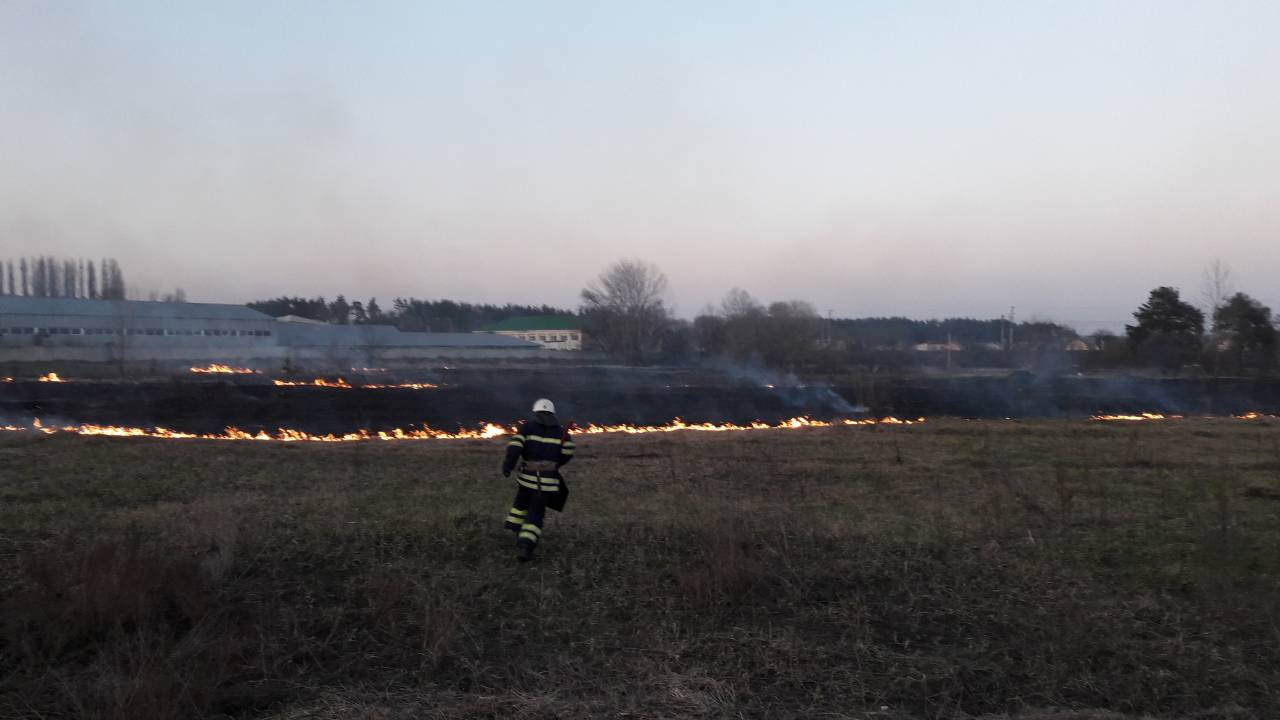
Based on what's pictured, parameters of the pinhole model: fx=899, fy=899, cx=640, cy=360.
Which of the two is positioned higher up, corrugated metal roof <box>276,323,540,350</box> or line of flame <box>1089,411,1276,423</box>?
corrugated metal roof <box>276,323,540,350</box>

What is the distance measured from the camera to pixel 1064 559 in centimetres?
840

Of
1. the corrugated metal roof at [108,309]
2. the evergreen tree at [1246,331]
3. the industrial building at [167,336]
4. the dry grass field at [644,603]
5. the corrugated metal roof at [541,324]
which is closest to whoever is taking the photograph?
the dry grass field at [644,603]

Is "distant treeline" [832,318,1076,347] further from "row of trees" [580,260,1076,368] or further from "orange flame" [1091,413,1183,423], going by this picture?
"orange flame" [1091,413,1183,423]

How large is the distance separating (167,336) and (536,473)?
51263 millimetres

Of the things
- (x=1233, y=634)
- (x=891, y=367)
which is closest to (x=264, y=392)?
(x=1233, y=634)

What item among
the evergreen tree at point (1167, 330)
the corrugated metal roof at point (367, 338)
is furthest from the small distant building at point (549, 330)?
the evergreen tree at point (1167, 330)

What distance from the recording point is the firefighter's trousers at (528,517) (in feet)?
27.0

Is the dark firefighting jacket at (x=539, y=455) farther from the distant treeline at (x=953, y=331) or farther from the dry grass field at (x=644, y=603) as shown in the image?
the distant treeline at (x=953, y=331)

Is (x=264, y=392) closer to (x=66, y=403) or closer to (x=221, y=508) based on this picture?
(x=66, y=403)

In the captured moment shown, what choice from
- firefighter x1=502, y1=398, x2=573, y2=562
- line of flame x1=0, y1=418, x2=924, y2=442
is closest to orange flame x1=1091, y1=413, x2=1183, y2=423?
line of flame x1=0, y1=418, x2=924, y2=442

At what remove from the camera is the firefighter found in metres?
8.28

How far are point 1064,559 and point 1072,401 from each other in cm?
2457

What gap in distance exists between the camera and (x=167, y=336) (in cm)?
5216

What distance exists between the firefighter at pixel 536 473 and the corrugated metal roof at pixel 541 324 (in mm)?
84511
